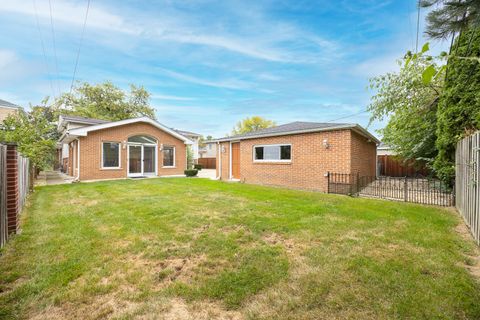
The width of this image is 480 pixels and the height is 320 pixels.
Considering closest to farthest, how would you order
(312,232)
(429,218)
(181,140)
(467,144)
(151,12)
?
1. (312,232)
2. (467,144)
3. (429,218)
4. (151,12)
5. (181,140)

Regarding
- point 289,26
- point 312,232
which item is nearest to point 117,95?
point 289,26

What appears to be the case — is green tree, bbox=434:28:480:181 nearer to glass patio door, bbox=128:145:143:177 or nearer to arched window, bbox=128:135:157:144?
arched window, bbox=128:135:157:144

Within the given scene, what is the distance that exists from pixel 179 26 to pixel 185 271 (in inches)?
449

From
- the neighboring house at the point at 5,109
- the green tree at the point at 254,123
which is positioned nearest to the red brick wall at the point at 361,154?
the neighboring house at the point at 5,109

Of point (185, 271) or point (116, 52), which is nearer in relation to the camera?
point (185, 271)

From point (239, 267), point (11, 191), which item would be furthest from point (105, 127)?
point (239, 267)

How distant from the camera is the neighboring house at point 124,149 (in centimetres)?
1434

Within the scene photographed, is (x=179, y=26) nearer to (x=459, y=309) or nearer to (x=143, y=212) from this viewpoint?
(x=143, y=212)

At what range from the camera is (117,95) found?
31250 mm

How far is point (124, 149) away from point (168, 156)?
11.4ft

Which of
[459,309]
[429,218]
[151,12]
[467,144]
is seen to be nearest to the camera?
[459,309]

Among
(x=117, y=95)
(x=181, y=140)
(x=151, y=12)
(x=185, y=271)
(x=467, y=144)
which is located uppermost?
(x=117, y=95)

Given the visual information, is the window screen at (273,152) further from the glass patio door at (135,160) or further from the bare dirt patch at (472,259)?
the glass patio door at (135,160)

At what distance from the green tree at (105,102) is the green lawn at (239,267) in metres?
28.1
